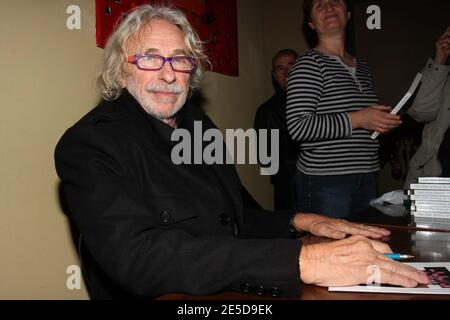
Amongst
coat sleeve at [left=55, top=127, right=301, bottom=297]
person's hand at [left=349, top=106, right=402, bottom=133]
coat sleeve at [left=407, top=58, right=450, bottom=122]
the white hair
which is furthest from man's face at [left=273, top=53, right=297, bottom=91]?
coat sleeve at [left=55, top=127, right=301, bottom=297]

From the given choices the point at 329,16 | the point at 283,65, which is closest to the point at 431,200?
the point at 329,16

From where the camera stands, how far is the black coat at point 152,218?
0.78 m

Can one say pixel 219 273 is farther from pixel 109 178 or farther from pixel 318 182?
pixel 318 182

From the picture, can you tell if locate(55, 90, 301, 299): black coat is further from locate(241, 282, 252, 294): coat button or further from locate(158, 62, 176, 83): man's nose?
locate(158, 62, 176, 83): man's nose

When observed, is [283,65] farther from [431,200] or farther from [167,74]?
[167,74]

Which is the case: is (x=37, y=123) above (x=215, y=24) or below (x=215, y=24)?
below

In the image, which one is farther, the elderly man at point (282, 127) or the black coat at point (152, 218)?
the elderly man at point (282, 127)

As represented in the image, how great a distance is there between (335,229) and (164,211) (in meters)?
0.49

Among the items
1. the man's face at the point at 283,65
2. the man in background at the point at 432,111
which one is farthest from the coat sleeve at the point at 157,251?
the man's face at the point at 283,65

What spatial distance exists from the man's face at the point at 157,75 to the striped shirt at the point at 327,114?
2.28ft

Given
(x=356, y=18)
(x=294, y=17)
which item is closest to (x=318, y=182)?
(x=294, y=17)

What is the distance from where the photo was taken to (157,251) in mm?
793
